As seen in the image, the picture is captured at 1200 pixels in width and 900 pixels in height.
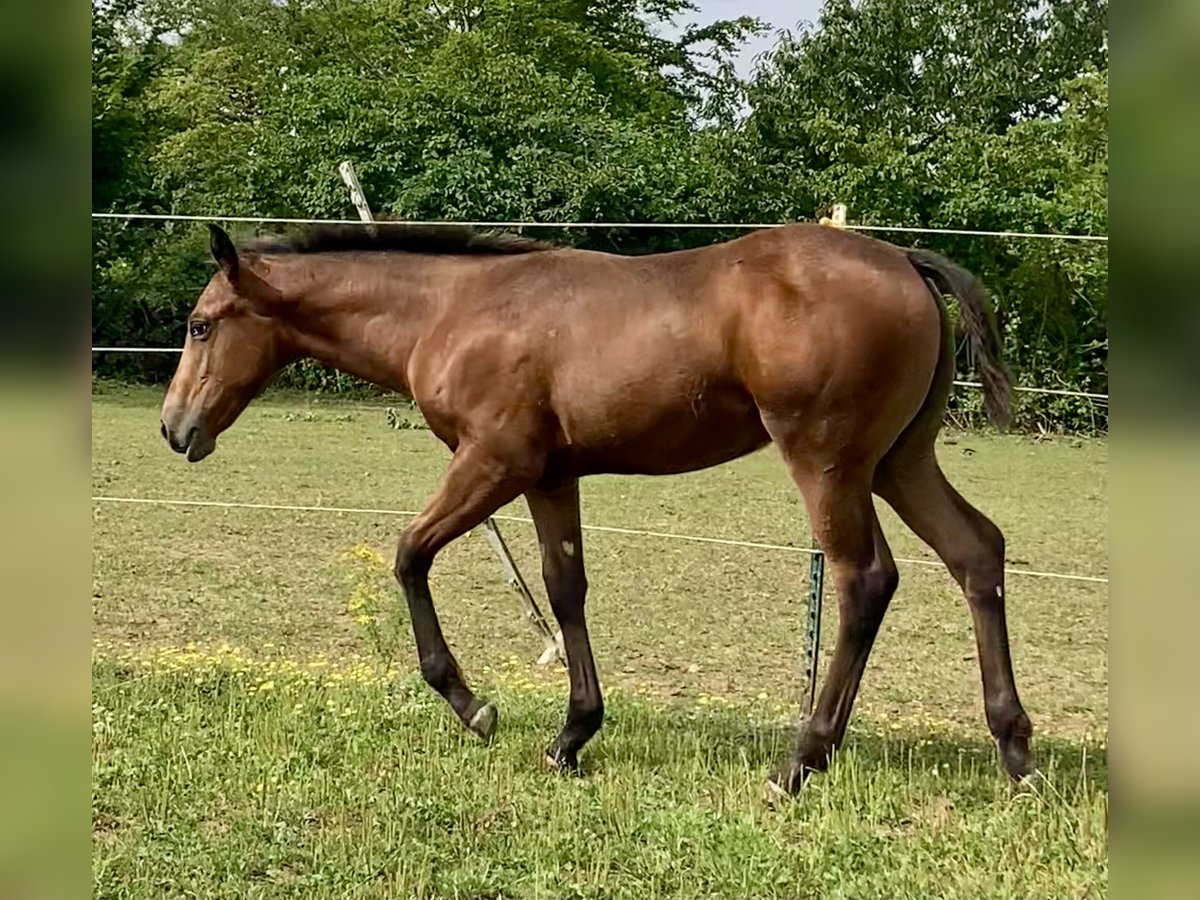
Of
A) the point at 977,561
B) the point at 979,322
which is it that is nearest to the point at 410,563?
the point at 977,561

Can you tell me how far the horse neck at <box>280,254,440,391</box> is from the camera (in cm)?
423

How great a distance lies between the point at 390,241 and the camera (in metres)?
4.35

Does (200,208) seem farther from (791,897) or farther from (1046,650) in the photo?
(791,897)

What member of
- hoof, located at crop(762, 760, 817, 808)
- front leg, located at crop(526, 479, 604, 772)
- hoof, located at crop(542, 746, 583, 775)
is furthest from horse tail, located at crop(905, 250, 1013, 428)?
hoof, located at crop(542, 746, 583, 775)

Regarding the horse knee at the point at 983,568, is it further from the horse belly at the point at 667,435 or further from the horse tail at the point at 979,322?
the horse belly at the point at 667,435

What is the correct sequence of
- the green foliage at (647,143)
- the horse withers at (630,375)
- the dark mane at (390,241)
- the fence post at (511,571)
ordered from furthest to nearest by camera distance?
1. the green foliage at (647,143)
2. the fence post at (511,571)
3. the dark mane at (390,241)
4. the horse withers at (630,375)

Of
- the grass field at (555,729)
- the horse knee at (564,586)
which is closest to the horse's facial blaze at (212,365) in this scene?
the grass field at (555,729)

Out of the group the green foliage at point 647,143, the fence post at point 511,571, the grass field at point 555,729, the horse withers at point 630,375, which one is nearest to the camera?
the grass field at point 555,729

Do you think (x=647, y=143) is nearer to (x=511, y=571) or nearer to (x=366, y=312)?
(x=511, y=571)

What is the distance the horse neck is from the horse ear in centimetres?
25

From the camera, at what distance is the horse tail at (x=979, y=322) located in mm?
3730

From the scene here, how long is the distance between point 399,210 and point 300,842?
1249 cm

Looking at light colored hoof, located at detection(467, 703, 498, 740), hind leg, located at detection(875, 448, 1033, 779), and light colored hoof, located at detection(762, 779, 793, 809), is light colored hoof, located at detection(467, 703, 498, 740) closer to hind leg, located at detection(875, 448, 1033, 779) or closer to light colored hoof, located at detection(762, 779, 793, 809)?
light colored hoof, located at detection(762, 779, 793, 809)

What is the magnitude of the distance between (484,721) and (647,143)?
13291mm
